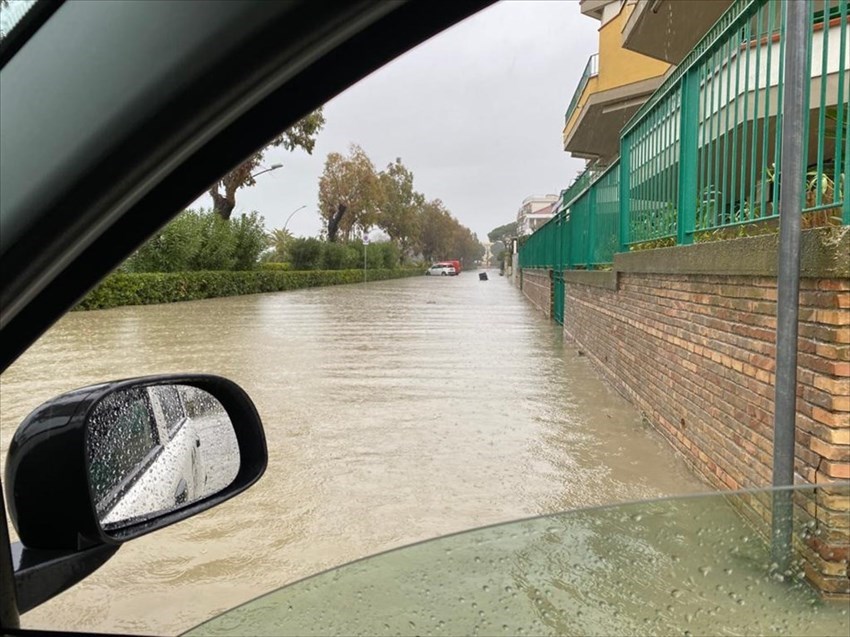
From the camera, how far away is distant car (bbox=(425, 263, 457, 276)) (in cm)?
6291

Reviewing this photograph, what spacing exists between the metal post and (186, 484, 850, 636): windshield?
1567 millimetres

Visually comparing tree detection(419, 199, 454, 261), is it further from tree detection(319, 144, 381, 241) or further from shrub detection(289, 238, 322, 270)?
tree detection(319, 144, 381, 241)

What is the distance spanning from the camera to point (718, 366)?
12.2ft

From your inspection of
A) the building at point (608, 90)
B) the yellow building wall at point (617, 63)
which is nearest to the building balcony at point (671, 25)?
the building at point (608, 90)

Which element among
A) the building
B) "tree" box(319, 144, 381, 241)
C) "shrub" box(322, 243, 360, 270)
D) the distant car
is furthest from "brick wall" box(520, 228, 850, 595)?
the distant car

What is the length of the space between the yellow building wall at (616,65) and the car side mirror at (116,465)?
364 inches

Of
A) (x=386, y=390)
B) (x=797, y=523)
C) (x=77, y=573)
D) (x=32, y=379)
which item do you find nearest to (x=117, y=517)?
(x=77, y=573)

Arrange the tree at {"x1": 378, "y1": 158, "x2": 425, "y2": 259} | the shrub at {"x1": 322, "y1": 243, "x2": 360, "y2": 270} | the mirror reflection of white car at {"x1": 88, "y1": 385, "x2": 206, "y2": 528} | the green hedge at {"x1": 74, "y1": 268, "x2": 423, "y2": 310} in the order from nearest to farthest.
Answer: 1. the mirror reflection of white car at {"x1": 88, "y1": 385, "x2": 206, "y2": 528}
2. the green hedge at {"x1": 74, "y1": 268, "x2": 423, "y2": 310}
3. the tree at {"x1": 378, "y1": 158, "x2": 425, "y2": 259}
4. the shrub at {"x1": 322, "y1": 243, "x2": 360, "y2": 270}

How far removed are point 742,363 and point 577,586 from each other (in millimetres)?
2569

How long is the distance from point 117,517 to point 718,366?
3237 millimetres

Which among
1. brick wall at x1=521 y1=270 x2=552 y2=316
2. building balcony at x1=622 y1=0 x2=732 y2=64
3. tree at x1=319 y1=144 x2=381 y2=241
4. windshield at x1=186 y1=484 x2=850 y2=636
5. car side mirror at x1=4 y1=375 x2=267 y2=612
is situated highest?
building balcony at x1=622 y1=0 x2=732 y2=64

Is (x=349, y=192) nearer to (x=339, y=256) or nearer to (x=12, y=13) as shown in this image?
(x=12, y=13)

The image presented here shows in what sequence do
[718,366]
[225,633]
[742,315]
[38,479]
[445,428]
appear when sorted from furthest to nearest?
1. [445,428]
2. [718,366]
3. [742,315]
4. [225,633]
5. [38,479]

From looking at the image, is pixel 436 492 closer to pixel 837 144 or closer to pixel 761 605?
pixel 837 144
